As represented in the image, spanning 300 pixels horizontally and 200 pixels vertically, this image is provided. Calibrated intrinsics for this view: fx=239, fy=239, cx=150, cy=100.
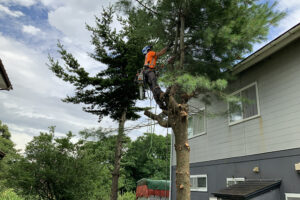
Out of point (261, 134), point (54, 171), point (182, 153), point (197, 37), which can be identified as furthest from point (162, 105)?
point (54, 171)

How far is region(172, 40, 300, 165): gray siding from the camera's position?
587 centimetres

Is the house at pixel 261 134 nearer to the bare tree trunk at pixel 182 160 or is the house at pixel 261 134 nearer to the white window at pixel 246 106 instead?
the white window at pixel 246 106

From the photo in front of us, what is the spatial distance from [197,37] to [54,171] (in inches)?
323

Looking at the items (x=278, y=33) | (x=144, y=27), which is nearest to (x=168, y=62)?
(x=144, y=27)

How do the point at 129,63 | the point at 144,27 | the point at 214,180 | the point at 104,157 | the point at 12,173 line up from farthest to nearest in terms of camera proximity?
the point at 104,157
the point at 129,63
the point at 12,173
the point at 214,180
the point at 144,27

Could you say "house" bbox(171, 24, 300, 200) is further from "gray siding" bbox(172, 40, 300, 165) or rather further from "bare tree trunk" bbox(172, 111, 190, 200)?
"bare tree trunk" bbox(172, 111, 190, 200)

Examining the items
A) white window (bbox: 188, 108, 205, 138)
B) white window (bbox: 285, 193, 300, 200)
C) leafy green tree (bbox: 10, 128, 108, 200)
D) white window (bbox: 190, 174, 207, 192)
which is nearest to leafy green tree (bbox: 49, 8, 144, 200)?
leafy green tree (bbox: 10, 128, 108, 200)

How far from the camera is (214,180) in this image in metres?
8.18

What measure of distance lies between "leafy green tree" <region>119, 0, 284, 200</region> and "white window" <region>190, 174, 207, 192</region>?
3.89m

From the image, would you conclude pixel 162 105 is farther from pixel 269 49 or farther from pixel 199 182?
pixel 199 182

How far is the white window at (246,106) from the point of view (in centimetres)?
693

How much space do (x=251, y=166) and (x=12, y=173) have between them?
9.59 metres

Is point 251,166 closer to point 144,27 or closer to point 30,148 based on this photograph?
point 144,27

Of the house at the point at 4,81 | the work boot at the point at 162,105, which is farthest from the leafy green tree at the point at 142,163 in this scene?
the work boot at the point at 162,105
